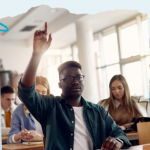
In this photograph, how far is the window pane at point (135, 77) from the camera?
273 inches

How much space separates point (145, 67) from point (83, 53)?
1752mm

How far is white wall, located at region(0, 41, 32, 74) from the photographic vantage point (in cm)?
973

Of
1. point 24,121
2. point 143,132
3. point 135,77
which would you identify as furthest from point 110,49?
point 143,132

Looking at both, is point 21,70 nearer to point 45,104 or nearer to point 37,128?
point 37,128

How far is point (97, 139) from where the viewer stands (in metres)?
1.71

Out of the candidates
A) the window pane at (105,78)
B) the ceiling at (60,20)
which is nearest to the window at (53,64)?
the ceiling at (60,20)

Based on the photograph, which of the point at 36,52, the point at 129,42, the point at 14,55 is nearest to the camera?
the point at 36,52

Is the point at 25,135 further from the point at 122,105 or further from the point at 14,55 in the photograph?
the point at 14,55

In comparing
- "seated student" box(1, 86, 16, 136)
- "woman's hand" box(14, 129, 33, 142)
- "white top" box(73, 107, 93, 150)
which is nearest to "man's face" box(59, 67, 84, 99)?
"white top" box(73, 107, 93, 150)

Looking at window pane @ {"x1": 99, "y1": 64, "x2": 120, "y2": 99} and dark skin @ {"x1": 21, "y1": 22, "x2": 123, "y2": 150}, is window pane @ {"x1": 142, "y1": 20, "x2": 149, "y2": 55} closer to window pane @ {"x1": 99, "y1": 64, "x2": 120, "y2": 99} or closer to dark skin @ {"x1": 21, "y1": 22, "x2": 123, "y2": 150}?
window pane @ {"x1": 99, "y1": 64, "x2": 120, "y2": 99}

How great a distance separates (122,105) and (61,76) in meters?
1.91

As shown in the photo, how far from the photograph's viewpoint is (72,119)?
1.67m

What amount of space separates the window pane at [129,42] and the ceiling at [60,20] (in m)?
0.36

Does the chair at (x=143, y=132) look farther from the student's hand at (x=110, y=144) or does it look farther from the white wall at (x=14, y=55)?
the white wall at (x=14, y=55)
